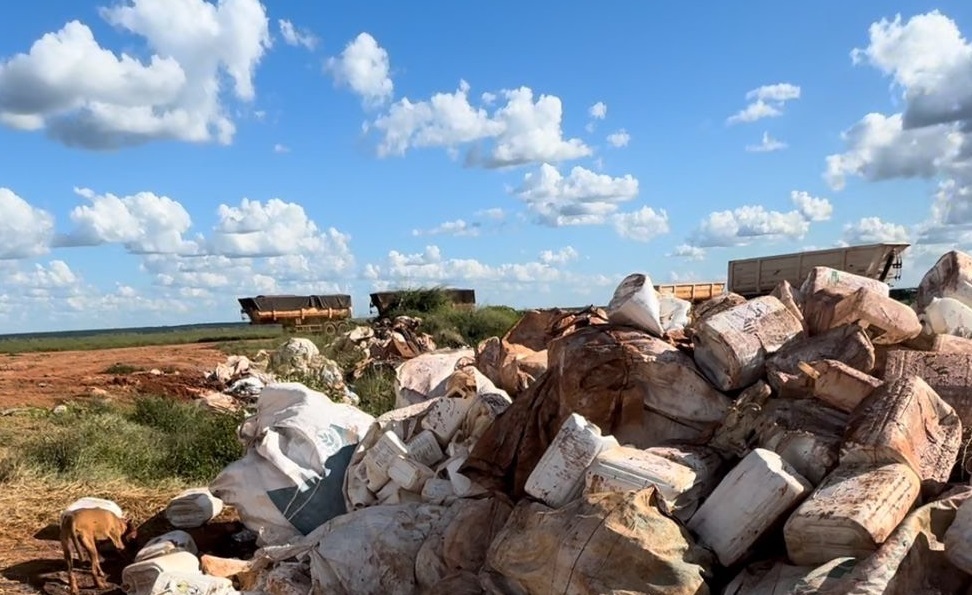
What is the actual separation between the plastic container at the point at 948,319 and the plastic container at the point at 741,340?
900mm

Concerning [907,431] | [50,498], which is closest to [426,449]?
[907,431]

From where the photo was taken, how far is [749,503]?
293cm

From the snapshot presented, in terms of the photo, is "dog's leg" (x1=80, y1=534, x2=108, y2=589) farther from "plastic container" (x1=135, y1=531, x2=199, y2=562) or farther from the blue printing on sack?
the blue printing on sack

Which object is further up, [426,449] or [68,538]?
[426,449]

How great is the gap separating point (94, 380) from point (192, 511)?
1078cm

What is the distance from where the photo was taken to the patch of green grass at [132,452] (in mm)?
6727

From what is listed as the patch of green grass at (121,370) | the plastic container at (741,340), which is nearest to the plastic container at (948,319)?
the plastic container at (741,340)

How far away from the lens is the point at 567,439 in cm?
343

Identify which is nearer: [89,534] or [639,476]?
[639,476]

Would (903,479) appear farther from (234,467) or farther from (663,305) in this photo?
(234,467)

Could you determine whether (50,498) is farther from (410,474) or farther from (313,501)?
(410,474)

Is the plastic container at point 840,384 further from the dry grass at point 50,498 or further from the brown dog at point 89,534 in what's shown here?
the dry grass at point 50,498

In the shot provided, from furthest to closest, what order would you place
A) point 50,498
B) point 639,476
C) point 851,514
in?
point 50,498 → point 639,476 → point 851,514

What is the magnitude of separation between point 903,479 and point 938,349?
120cm
